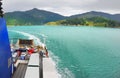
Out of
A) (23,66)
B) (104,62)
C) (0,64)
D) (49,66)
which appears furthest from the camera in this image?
(104,62)

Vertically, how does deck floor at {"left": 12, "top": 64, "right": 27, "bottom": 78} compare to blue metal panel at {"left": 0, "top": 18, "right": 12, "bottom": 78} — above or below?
below

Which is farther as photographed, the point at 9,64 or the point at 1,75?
the point at 9,64

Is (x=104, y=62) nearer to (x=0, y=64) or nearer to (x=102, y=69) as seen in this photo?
(x=102, y=69)

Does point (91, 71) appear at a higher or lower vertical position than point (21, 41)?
lower

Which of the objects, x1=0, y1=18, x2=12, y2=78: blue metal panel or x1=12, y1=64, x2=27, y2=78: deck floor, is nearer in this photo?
x1=0, y1=18, x2=12, y2=78: blue metal panel

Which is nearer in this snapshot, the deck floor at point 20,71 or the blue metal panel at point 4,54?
the blue metal panel at point 4,54

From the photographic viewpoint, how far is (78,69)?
42.9 metres

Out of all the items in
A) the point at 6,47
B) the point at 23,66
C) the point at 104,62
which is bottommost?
the point at 104,62

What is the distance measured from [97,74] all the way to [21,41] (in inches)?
958

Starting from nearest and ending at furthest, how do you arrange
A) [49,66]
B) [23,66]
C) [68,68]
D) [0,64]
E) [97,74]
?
[0,64]
[49,66]
[23,66]
[97,74]
[68,68]

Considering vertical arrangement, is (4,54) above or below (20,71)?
above

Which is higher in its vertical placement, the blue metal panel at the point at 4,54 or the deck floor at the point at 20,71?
the blue metal panel at the point at 4,54

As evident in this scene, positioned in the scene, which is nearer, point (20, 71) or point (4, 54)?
point (4, 54)

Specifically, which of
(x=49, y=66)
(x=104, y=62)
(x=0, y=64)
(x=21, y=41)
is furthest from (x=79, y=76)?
(x=21, y=41)
